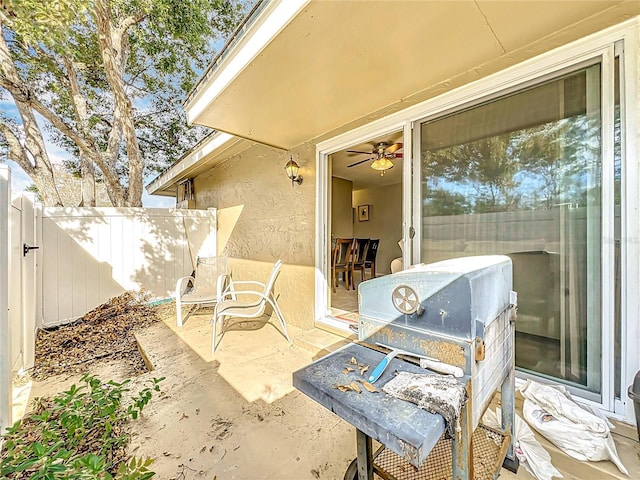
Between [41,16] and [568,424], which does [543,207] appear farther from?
[41,16]

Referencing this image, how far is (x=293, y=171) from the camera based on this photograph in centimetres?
333

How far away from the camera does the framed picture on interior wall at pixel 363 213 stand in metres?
7.85

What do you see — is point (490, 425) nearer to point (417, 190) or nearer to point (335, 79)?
point (417, 190)

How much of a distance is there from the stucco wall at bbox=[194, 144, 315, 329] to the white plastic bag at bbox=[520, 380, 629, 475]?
2.16 meters

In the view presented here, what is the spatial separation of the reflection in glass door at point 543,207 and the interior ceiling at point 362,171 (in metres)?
1.73

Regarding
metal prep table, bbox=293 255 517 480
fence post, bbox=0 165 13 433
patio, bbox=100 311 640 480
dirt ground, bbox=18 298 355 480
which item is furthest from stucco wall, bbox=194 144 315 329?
fence post, bbox=0 165 13 433

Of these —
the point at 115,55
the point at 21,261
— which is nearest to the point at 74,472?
the point at 21,261

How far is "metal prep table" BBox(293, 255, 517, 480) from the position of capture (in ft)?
2.23

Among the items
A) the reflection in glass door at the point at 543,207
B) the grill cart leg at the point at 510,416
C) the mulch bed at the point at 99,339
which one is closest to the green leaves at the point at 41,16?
the mulch bed at the point at 99,339

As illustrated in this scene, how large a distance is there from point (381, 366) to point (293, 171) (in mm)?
2796

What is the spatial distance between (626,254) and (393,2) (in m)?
1.83

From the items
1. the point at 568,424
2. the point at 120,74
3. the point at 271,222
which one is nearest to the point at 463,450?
the point at 568,424

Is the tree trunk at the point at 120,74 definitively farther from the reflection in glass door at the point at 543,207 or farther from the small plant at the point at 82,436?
the reflection in glass door at the point at 543,207

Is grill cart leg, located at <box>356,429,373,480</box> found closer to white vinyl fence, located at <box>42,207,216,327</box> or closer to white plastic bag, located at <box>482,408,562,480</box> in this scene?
white plastic bag, located at <box>482,408,562,480</box>
